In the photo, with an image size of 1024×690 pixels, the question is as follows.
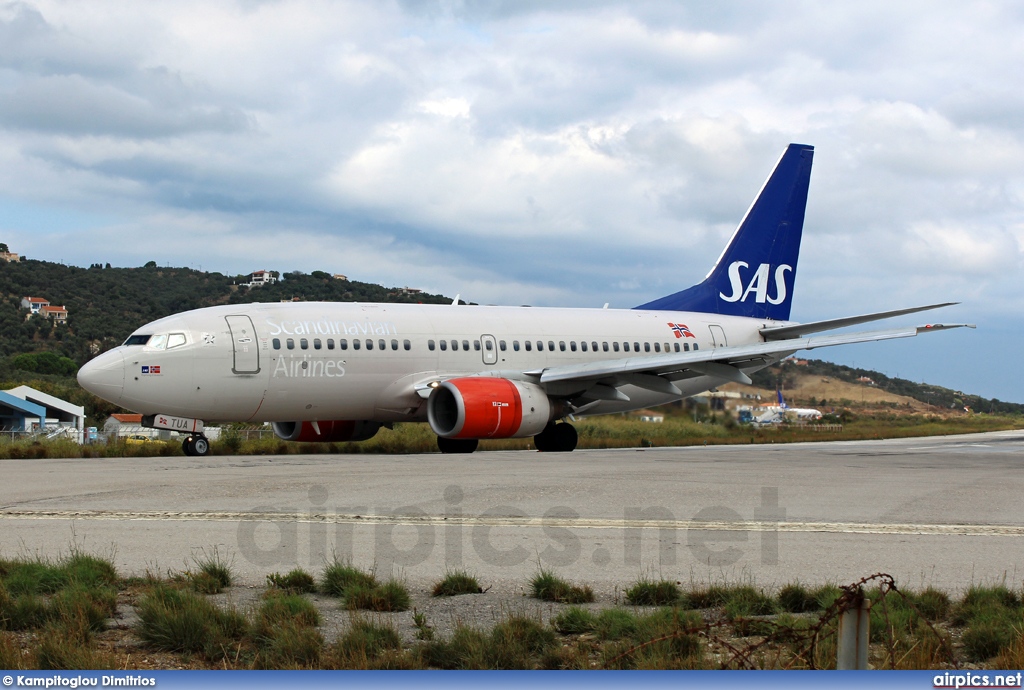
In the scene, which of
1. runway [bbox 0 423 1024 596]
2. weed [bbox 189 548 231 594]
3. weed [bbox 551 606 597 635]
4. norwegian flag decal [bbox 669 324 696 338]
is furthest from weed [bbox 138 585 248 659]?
norwegian flag decal [bbox 669 324 696 338]

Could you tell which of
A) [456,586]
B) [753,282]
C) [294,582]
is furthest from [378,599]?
[753,282]

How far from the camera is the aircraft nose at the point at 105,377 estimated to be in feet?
71.3

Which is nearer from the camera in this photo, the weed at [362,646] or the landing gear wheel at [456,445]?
the weed at [362,646]

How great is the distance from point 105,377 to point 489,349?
9295 millimetres

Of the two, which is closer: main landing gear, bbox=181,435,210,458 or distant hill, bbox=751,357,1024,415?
main landing gear, bbox=181,435,210,458

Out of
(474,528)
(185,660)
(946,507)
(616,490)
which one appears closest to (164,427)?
(616,490)

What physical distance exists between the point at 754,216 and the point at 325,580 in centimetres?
2769

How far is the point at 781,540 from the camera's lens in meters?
10.3

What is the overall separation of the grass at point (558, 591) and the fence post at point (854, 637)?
126 inches

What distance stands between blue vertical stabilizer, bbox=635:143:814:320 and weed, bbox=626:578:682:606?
1029 inches

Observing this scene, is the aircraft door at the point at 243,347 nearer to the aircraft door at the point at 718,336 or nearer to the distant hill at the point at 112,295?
the aircraft door at the point at 718,336

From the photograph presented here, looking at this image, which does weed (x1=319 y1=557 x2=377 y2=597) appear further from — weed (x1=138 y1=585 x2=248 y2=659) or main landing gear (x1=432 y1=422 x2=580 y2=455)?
main landing gear (x1=432 y1=422 x2=580 y2=455)

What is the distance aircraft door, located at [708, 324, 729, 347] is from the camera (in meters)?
31.3

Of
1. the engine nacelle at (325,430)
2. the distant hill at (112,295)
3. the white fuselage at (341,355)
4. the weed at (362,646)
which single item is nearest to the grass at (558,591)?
the weed at (362,646)
